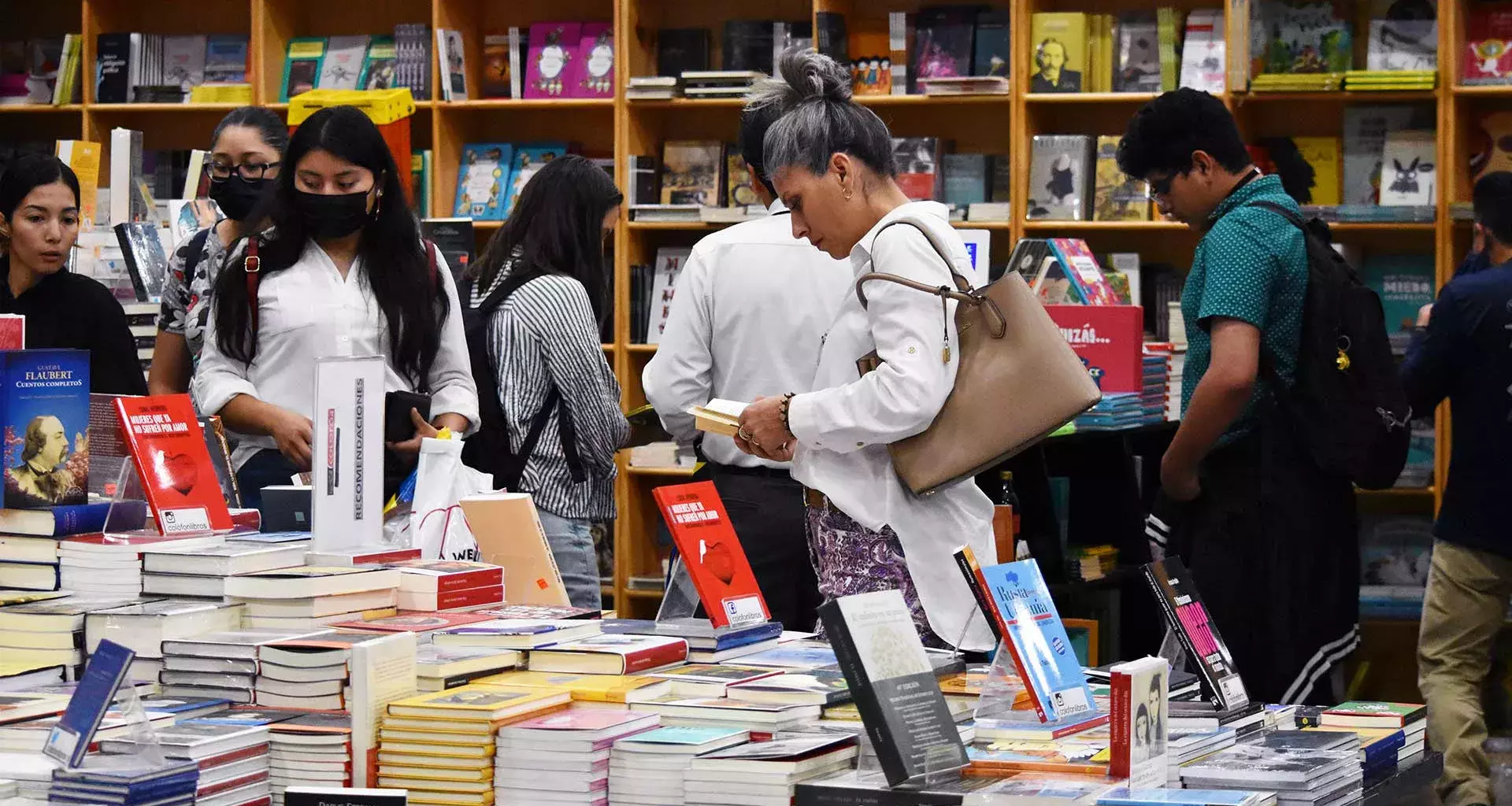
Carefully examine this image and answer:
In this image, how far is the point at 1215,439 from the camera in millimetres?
3557

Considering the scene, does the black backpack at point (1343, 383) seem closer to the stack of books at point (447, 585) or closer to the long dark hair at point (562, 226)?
the long dark hair at point (562, 226)

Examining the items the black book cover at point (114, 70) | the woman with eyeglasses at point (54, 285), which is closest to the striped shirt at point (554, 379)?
the woman with eyeglasses at point (54, 285)

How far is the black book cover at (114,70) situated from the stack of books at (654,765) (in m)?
5.74

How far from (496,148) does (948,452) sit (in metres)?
4.53

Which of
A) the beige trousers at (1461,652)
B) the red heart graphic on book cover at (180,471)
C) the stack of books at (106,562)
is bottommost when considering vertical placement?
the beige trousers at (1461,652)

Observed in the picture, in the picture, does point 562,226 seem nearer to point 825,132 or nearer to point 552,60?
point 825,132

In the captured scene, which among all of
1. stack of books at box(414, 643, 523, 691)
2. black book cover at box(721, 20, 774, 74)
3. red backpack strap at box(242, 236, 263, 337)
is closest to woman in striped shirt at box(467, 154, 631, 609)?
red backpack strap at box(242, 236, 263, 337)

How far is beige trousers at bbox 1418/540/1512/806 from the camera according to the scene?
15.4 ft

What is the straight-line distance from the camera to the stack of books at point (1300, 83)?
19.1 ft

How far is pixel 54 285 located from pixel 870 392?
241cm

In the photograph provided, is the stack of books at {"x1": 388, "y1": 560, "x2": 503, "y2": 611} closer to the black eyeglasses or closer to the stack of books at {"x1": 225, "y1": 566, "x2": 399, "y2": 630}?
the stack of books at {"x1": 225, "y1": 566, "x2": 399, "y2": 630}

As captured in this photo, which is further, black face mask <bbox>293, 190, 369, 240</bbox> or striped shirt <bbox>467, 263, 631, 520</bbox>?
striped shirt <bbox>467, 263, 631, 520</bbox>

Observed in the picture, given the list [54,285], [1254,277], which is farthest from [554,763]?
[54,285]

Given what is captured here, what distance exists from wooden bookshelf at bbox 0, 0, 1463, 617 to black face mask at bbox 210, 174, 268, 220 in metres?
2.47
